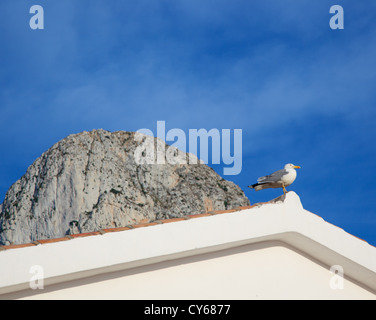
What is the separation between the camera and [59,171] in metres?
93.6

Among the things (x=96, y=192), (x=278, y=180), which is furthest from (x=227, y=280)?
(x=96, y=192)

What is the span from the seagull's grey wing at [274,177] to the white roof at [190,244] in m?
0.42

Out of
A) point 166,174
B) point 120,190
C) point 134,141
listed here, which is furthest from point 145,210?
point 134,141

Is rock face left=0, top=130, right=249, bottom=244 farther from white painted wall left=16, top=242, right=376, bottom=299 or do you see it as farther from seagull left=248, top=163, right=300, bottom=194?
white painted wall left=16, top=242, right=376, bottom=299

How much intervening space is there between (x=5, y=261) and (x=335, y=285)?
438 cm

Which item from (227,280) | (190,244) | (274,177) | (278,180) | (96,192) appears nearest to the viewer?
(190,244)

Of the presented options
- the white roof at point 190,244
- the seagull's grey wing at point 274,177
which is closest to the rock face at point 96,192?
the seagull's grey wing at point 274,177

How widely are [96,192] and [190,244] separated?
278 ft

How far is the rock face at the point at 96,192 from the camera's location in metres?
86.8

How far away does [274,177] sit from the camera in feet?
24.2

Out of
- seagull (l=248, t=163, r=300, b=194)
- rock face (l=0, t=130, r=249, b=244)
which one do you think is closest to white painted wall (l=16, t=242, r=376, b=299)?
seagull (l=248, t=163, r=300, b=194)

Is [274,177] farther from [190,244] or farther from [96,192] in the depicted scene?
[96,192]

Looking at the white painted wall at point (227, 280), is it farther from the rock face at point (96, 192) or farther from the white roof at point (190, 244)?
the rock face at point (96, 192)
